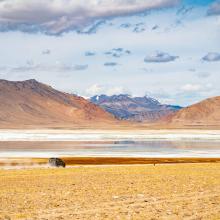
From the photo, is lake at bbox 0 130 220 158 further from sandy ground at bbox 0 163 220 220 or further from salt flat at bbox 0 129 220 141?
sandy ground at bbox 0 163 220 220

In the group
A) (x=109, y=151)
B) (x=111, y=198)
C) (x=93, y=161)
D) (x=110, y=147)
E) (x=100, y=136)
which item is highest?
(x=100, y=136)

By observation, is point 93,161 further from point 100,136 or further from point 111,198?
point 100,136

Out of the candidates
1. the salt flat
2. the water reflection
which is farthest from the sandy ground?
the salt flat

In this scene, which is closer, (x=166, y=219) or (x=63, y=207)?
(x=166, y=219)

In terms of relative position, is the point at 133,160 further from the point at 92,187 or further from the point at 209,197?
the point at 209,197

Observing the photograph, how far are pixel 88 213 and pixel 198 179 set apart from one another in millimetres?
10175

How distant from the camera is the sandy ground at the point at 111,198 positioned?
1202 cm

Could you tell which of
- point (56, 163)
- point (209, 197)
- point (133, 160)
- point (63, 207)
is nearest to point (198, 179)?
point (209, 197)

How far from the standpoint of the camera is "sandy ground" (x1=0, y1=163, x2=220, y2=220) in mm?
12023

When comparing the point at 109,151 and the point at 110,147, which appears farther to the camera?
the point at 110,147

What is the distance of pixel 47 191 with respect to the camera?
1716cm

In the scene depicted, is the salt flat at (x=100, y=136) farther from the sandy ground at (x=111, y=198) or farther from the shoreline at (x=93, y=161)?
the sandy ground at (x=111, y=198)

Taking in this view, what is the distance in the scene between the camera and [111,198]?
14953 mm

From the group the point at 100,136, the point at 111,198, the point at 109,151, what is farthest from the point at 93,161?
the point at 100,136
